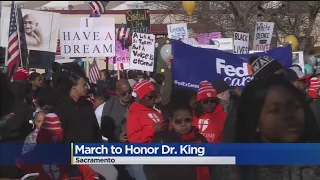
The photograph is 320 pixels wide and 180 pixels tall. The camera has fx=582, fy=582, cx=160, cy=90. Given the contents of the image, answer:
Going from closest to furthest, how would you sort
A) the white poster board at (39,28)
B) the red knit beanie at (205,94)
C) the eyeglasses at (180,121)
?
the eyeglasses at (180,121), the red knit beanie at (205,94), the white poster board at (39,28)

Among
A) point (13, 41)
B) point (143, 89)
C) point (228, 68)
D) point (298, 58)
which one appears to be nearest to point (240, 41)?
point (298, 58)

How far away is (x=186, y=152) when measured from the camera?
3178mm

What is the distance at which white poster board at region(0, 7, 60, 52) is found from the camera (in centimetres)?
787

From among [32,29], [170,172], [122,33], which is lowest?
[170,172]

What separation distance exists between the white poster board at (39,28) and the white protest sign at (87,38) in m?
0.23

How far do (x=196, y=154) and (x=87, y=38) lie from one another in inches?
220

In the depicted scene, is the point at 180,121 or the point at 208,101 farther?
the point at 208,101

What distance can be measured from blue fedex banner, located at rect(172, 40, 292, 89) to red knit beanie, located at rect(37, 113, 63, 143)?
130cm

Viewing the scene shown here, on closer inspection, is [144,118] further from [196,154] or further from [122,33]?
[122,33]

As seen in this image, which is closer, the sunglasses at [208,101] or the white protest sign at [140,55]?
the sunglasses at [208,101]

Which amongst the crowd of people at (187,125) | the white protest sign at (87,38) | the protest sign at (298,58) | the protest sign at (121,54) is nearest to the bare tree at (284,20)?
the protest sign at (298,58)

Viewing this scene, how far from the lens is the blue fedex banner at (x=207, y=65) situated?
14.6ft

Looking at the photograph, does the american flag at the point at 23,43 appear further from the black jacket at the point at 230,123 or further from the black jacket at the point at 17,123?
the black jacket at the point at 230,123

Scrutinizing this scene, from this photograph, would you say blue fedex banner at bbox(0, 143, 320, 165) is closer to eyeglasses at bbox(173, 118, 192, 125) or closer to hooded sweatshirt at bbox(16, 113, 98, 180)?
hooded sweatshirt at bbox(16, 113, 98, 180)
